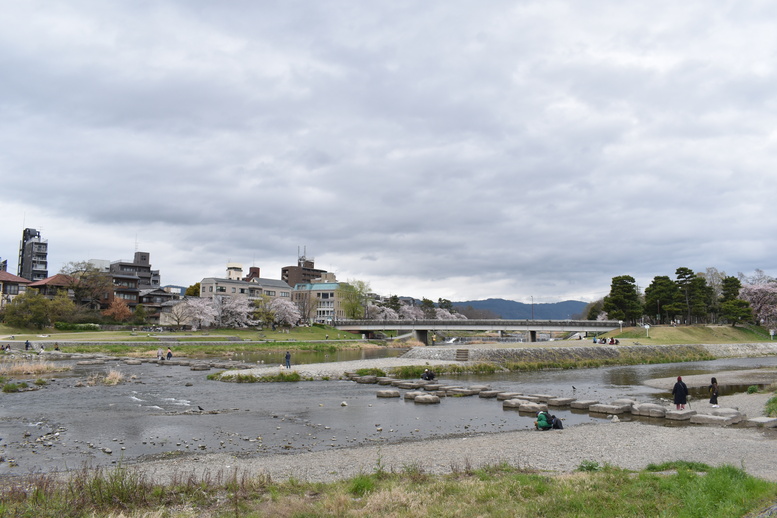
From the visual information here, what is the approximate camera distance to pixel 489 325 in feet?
345

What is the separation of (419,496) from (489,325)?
318 feet

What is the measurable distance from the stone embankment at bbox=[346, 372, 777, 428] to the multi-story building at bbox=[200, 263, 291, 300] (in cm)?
10015

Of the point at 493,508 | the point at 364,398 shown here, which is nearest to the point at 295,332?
the point at 364,398

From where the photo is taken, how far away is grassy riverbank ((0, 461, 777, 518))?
985cm

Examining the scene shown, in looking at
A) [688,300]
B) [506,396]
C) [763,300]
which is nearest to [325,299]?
[688,300]

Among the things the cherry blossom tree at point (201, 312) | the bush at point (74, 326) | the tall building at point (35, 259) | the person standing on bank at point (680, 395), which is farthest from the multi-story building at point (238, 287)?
the person standing on bank at point (680, 395)

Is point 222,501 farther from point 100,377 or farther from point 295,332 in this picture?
point 295,332

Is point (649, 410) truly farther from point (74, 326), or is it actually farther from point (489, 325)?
point (74, 326)

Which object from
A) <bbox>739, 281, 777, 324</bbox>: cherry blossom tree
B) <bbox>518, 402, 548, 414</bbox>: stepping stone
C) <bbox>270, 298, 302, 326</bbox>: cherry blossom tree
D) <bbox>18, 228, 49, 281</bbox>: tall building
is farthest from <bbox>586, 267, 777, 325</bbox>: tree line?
<bbox>18, 228, 49, 281</bbox>: tall building

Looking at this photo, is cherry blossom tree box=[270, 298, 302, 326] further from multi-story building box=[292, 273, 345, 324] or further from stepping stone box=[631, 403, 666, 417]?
stepping stone box=[631, 403, 666, 417]

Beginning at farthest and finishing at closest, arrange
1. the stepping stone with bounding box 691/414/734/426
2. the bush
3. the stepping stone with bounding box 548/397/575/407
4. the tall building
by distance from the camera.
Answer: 1. the tall building
2. the bush
3. the stepping stone with bounding box 548/397/575/407
4. the stepping stone with bounding box 691/414/734/426

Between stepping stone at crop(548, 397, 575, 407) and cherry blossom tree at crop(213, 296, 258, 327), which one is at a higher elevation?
cherry blossom tree at crop(213, 296, 258, 327)

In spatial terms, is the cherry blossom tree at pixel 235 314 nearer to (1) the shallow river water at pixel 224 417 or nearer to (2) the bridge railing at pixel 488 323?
(2) the bridge railing at pixel 488 323

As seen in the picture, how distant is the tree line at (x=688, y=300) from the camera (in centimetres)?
9925
